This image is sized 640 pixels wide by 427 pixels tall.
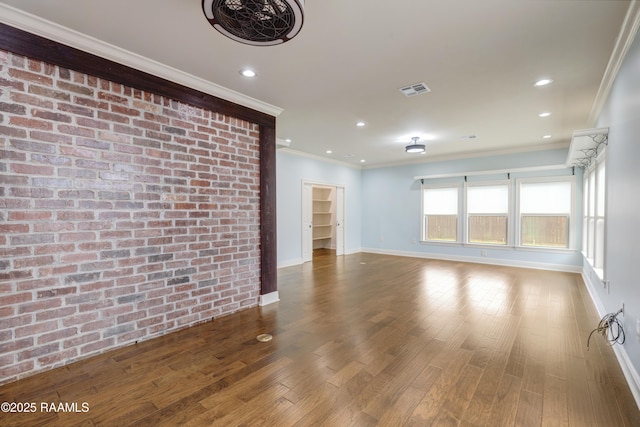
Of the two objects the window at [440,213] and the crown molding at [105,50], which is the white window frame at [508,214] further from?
the crown molding at [105,50]

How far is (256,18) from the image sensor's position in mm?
1702

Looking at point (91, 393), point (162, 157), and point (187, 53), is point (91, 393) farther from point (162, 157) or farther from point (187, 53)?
point (187, 53)

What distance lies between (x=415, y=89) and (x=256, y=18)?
6.68 ft

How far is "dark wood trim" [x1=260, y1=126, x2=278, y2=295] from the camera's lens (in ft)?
12.1

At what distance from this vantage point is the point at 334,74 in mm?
2795

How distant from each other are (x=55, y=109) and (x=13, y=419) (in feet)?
6.91

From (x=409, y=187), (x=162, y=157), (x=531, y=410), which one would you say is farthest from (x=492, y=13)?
(x=409, y=187)

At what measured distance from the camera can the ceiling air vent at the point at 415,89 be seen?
3029 millimetres

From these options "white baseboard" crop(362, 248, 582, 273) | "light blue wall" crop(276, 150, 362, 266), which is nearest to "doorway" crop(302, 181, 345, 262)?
"light blue wall" crop(276, 150, 362, 266)

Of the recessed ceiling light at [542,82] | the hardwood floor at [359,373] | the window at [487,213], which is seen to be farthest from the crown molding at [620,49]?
the window at [487,213]

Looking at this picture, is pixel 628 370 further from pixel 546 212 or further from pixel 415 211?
pixel 415 211

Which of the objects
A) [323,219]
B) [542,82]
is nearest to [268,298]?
[542,82]

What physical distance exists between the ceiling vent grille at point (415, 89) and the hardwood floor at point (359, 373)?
8.48 ft

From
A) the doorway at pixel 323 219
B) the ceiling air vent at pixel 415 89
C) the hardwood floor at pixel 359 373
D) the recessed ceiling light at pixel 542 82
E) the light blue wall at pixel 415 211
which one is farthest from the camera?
the doorway at pixel 323 219
